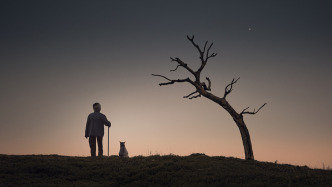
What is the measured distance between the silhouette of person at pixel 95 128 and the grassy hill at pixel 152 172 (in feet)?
8.55

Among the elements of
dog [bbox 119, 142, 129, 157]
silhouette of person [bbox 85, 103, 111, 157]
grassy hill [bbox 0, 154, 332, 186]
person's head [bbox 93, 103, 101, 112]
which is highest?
person's head [bbox 93, 103, 101, 112]

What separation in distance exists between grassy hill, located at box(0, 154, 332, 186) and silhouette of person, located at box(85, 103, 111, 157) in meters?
2.61

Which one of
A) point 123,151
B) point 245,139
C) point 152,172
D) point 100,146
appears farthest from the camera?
point 123,151

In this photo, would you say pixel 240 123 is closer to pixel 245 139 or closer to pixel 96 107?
pixel 245 139

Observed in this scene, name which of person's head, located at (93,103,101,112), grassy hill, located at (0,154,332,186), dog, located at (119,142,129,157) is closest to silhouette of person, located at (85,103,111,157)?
person's head, located at (93,103,101,112)

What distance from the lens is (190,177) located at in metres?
16.8

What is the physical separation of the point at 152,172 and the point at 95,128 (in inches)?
275

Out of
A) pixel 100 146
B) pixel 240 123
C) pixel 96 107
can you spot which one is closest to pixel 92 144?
pixel 100 146

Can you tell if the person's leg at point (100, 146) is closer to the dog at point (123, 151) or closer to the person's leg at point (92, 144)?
the person's leg at point (92, 144)

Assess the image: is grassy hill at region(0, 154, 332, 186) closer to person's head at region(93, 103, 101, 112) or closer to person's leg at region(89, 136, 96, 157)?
person's leg at region(89, 136, 96, 157)

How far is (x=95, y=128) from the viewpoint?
23.7 meters

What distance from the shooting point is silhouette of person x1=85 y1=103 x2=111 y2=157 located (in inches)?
933

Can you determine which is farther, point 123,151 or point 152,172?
point 123,151

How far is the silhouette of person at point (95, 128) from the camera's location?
2370 cm
